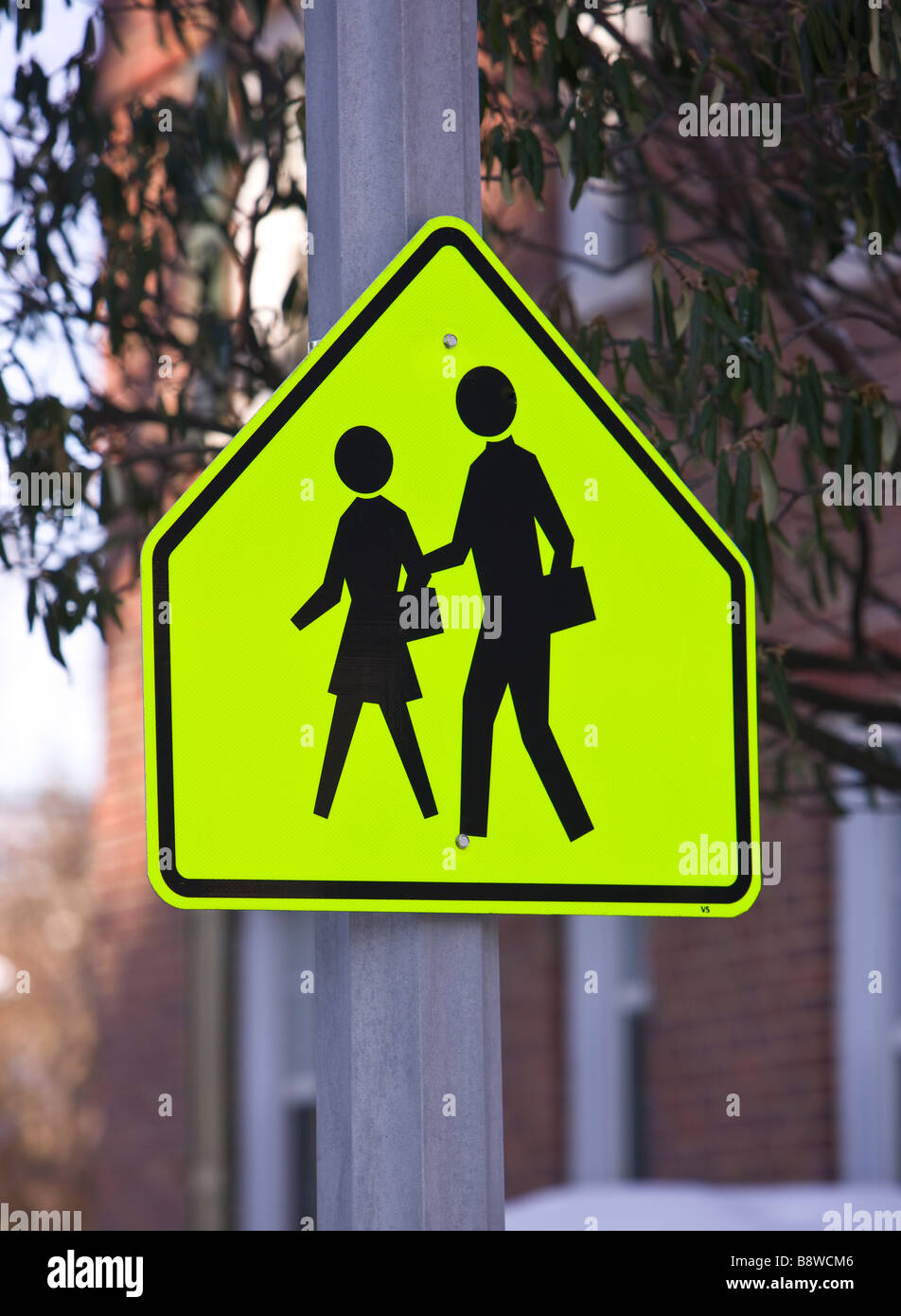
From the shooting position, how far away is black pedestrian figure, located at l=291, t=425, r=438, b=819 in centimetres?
249

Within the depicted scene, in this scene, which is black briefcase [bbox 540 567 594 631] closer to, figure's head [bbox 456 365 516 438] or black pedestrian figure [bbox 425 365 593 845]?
black pedestrian figure [bbox 425 365 593 845]

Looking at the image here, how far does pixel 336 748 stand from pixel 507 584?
323mm

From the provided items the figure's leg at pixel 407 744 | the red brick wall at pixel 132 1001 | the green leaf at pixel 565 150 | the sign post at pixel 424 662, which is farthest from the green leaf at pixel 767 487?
the red brick wall at pixel 132 1001

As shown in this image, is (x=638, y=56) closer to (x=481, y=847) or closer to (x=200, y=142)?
(x=200, y=142)

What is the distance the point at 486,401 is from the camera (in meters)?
2.67

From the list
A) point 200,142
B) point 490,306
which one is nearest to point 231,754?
point 490,306

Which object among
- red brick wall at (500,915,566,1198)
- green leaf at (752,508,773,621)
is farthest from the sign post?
red brick wall at (500,915,566,1198)

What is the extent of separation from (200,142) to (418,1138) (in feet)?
15.8

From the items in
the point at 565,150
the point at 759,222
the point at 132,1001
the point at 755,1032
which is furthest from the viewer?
the point at 132,1001

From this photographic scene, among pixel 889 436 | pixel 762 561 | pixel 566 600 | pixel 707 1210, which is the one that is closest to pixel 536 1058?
pixel 707 1210

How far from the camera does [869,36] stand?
4457 millimetres

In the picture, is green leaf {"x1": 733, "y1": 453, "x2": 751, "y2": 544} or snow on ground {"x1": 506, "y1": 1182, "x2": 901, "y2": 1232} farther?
snow on ground {"x1": 506, "y1": 1182, "x2": 901, "y2": 1232}

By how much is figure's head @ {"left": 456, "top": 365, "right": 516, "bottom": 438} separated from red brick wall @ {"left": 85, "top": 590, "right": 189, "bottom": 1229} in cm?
1005

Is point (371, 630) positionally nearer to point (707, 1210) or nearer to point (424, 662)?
point (424, 662)
